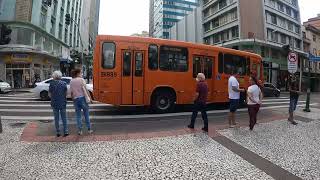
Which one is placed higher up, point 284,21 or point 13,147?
point 284,21

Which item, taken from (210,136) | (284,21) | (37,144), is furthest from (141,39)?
(284,21)

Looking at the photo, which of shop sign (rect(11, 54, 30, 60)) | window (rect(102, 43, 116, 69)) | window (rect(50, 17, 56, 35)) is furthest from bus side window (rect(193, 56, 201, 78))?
window (rect(50, 17, 56, 35))

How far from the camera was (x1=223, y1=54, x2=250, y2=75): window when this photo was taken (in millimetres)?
13766

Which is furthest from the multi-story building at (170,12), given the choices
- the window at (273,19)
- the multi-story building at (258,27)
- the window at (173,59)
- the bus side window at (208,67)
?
the window at (173,59)

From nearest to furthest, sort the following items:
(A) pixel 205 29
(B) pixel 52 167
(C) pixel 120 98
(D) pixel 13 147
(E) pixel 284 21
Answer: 1. (B) pixel 52 167
2. (D) pixel 13 147
3. (C) pixel 120 98
4. (E) pixel 284 21
5. (A) pixel 205 29

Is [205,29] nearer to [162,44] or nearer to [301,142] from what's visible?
[162,44]

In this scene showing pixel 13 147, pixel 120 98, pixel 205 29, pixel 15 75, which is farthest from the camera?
pixel 205 29

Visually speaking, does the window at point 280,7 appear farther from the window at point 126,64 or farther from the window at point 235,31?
the window at point 126,64

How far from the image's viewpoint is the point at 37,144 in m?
6.60

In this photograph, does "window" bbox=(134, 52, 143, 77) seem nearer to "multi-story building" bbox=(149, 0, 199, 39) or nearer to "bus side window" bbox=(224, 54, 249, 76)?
"bus side window" bbox=(224, 54, 249, 76)

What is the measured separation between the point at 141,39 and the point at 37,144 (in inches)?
245

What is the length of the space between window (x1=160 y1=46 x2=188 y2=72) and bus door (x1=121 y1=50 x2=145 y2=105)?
91 centimetres

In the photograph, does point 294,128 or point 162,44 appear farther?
point 162,44

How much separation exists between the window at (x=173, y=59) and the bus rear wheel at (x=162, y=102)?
3.51ft
